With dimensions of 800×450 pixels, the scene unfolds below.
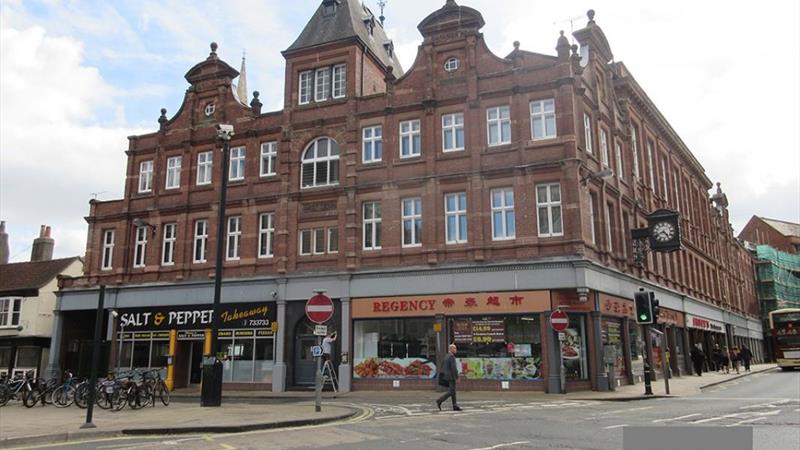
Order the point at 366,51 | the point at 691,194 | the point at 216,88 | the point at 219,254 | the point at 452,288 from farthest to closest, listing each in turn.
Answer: the point at 691,194
the point at 216,88
the point at 366,51
the point at 452,288
the point at 219,254

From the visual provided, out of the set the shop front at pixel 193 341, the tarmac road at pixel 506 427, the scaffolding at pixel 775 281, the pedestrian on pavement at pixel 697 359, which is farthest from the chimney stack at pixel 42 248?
the scaffolding at pixel 775 281

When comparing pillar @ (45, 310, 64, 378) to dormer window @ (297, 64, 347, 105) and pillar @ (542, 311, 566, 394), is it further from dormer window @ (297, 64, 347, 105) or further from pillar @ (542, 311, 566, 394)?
pillar @ (542, 311, 566, 394)

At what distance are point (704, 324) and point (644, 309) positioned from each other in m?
21.2

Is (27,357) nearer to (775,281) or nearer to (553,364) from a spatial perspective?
(553,364)

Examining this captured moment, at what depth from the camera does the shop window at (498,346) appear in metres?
22.6

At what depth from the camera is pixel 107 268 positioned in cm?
3162

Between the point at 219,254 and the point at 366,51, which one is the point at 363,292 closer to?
the point at 219,254

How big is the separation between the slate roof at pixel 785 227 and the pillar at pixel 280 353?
268 ft

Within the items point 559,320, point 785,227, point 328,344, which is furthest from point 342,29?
point 785,227

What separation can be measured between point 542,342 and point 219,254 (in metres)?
11.3

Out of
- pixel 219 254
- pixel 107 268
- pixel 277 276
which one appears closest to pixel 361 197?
pixel 277 276

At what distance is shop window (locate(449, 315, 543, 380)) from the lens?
2262 centimetres

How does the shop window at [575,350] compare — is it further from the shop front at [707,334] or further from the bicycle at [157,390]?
the shop front at [707,334]

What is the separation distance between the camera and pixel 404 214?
2591cm
